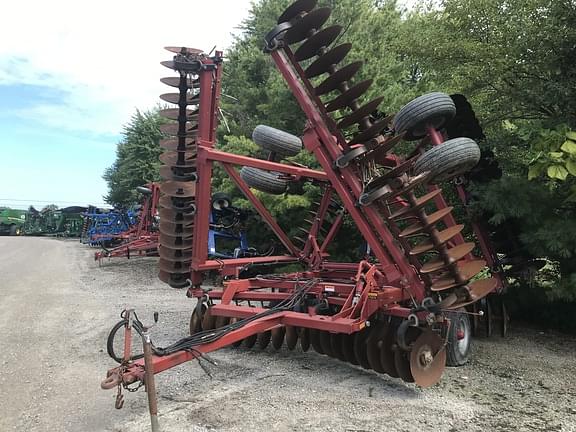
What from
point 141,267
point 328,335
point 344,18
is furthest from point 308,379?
point 141,267

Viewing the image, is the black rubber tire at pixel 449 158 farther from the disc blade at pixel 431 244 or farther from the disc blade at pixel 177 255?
the disc blade at pixel 177 255

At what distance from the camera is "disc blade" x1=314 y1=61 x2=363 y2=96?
499cm

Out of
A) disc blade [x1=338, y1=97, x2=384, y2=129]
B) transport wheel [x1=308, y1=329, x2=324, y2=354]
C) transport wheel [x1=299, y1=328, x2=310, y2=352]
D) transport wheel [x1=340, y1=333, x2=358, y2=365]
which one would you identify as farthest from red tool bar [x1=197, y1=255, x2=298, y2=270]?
disc blade [x1=338, y1=97, x2=384, y2=129]

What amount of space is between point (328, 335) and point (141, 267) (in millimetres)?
10898

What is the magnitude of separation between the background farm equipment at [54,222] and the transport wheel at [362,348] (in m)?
28.8

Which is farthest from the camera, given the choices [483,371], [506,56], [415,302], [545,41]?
[506,56]

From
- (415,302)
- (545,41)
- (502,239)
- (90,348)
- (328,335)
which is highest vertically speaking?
(545,41)

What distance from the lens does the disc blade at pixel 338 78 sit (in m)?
4.99

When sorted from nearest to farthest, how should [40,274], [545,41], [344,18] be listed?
[545,41], [344,18], [40,274]

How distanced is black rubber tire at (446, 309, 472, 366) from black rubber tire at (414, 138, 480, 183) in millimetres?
1561

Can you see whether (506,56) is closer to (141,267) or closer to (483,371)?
(483,371)

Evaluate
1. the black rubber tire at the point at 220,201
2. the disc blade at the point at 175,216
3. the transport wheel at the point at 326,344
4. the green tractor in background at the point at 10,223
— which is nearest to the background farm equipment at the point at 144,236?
the black rubber tire at the point at 220,201

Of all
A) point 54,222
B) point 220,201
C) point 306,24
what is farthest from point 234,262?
point 54,222

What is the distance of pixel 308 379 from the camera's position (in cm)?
488
